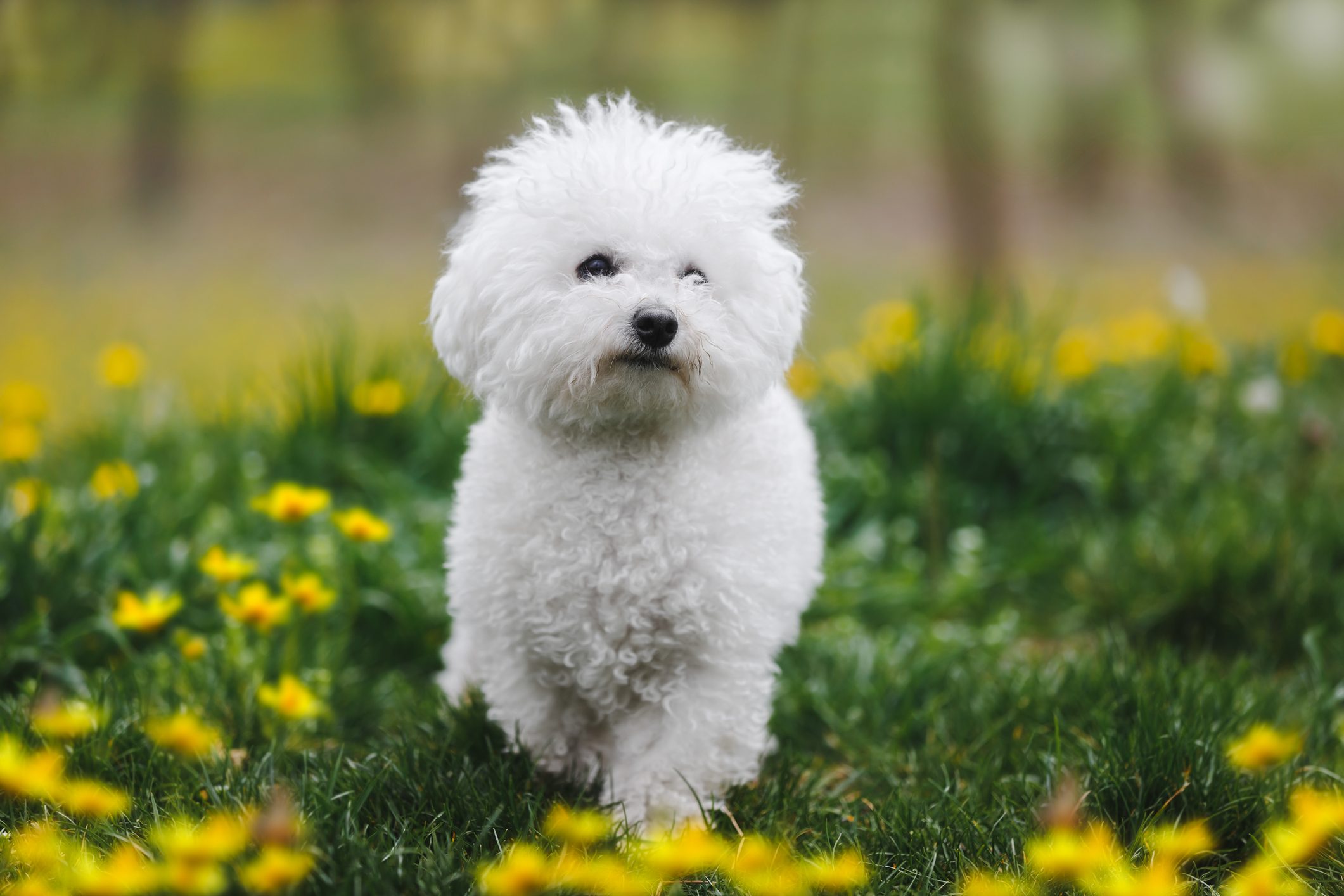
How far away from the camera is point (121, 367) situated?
392 centimetres

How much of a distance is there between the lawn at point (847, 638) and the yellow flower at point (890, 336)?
26 mm

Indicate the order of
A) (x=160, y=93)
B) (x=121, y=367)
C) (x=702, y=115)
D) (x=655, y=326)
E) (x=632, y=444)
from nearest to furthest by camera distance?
(x=655, y=326) → (x=632, y=444) → (x=121, y=367) → (x=702, y=115) → (x=160, y=93)

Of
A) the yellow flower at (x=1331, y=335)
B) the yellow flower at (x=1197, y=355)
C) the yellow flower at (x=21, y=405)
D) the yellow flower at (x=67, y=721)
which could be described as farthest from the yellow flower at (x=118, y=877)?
the yellow flower at (x=1331, y=335)

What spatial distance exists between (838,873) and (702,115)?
13.9 ft

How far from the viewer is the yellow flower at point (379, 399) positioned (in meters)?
4.17

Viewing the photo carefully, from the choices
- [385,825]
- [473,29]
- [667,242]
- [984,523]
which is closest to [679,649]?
[385,825]

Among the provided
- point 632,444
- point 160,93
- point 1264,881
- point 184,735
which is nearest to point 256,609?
point 184,735

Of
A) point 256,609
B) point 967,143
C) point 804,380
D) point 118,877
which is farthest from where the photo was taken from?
point 967,143

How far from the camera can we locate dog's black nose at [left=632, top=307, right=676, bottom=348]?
6.51 feet

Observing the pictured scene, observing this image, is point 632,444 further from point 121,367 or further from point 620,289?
point 121,367

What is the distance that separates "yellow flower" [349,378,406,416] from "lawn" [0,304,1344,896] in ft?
0.05

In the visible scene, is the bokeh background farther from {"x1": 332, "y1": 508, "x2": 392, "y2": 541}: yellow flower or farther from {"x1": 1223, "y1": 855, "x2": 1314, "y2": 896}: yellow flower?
{"x1": 1223, "y1": 855, "x2": 1314, "y2": 896}: yellow flower

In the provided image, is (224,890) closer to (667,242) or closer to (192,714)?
(192,714)

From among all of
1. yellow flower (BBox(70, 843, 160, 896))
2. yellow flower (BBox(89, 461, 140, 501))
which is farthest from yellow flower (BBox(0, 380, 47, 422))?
yellow flower (BBox(70, 843, 160, 896))
